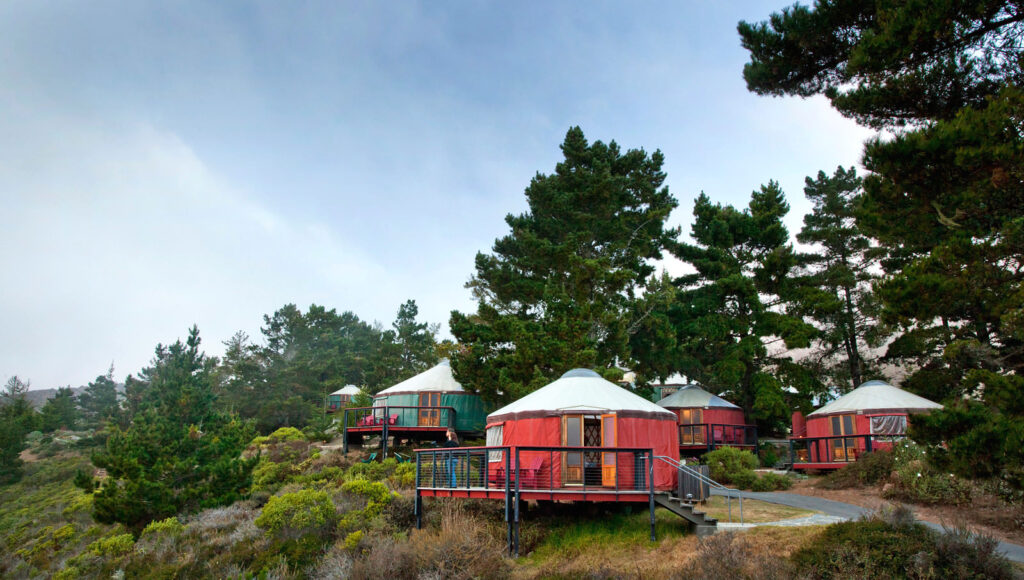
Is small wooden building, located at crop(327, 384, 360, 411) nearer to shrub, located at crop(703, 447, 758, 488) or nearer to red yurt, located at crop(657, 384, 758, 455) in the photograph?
red yurt, located at crop(657, 384, 758, 455)

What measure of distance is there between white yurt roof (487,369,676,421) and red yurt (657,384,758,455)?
908 centimetres

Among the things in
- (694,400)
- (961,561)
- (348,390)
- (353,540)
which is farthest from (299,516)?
(348,390)

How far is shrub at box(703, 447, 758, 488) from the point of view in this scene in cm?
1545

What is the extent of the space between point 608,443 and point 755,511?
9.89 ft

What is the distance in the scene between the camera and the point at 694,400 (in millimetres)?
24188

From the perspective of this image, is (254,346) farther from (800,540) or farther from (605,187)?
(800,540)

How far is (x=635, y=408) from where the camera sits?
12.4 metres

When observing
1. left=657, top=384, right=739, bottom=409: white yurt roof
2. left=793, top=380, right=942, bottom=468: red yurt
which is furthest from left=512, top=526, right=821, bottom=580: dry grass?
left=657, top=384, right=739, bottom=409: white yurt roof

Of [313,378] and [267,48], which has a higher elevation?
[267,48]

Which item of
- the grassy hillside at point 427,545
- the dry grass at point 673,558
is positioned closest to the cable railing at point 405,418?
the grassy hillside at point 427,545

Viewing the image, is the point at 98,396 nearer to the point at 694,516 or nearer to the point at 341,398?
the point at 341,398

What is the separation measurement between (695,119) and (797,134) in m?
2.93

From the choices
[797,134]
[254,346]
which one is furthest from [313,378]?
[797,134]

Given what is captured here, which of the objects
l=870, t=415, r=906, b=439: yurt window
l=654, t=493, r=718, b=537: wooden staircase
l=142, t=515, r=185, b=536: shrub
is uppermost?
l=870, t=415, r=906, b=439: yurt window
